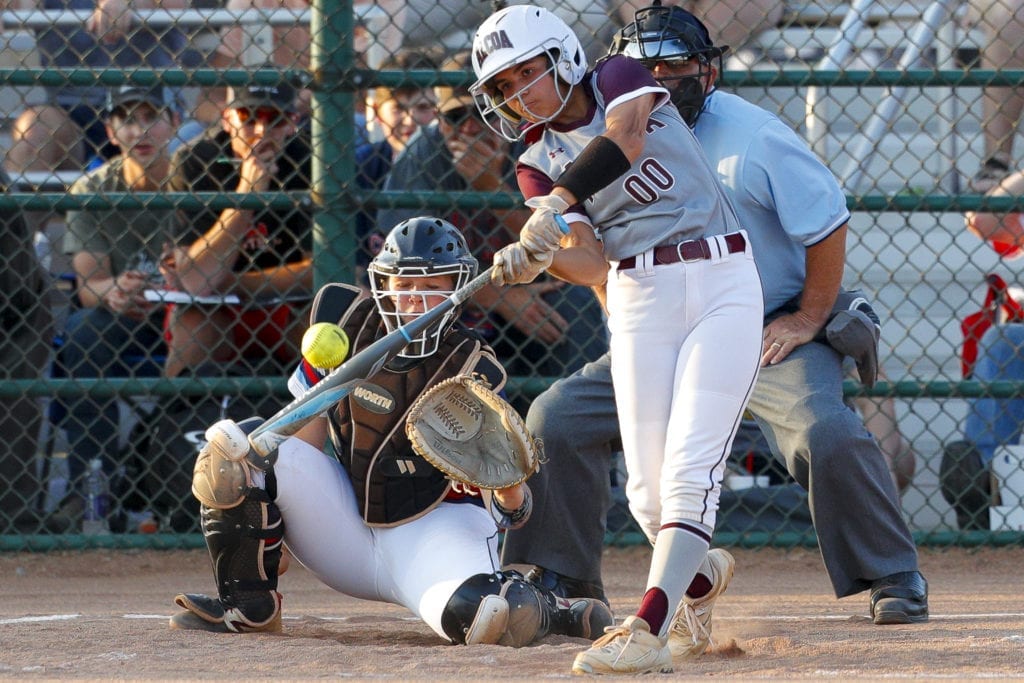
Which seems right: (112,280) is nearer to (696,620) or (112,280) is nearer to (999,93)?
(696,620)

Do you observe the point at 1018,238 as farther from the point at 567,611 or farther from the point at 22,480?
the point at 22,480

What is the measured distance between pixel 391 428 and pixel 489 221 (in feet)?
5.51

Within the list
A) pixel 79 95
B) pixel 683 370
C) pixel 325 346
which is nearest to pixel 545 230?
pixel 683 370

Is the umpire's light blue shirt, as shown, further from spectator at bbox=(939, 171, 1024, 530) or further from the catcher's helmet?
spectator at bbox=(939, 171, 1024, 530)

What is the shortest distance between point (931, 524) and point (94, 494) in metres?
3.21

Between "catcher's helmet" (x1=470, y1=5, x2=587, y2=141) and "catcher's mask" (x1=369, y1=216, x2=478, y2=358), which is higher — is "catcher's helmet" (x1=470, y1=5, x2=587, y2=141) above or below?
above

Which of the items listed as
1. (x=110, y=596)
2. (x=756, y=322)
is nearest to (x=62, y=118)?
(x=110, y=596)

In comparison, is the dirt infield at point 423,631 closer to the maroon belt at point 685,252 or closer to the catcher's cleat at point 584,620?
the catcher's cleat at point 584,620

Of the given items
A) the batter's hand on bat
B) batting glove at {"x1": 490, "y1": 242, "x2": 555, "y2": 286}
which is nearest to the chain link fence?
the batter's hand on bat

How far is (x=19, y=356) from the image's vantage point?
16.3 feet

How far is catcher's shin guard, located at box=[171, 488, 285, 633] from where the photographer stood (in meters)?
3.31

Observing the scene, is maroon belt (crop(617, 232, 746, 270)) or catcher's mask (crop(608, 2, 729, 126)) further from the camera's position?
catcher's mask (crop(608, 2, 729, 126))

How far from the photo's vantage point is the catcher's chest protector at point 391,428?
3.42 m

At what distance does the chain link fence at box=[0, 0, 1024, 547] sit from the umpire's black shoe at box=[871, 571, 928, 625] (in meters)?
1.31
